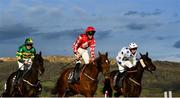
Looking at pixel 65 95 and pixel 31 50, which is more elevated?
pixel 31 50

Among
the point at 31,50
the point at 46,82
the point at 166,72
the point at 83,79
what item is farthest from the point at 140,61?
the point at 166,72

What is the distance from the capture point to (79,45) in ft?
79.3

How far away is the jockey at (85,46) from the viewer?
23.2 metres

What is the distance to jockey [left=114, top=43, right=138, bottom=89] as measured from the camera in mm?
24312

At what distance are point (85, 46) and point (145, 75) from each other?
48.7 meters

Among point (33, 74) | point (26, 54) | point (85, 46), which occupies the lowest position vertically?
point (33, 74)

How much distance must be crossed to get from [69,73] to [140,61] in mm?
3299

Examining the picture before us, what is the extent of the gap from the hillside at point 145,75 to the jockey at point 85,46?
31181mm

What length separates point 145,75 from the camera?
2835 inches

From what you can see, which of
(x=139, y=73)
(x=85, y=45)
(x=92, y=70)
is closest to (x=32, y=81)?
(x=92, y=70)

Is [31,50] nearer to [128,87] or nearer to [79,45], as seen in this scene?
[79,45]

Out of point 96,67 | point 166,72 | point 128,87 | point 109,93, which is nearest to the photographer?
point 96,67

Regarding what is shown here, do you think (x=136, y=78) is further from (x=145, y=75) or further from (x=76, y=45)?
(x=145, y=75)

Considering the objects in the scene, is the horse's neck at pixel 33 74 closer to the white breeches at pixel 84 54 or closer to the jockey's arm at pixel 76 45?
the jockey's arm at pixel 76 45
